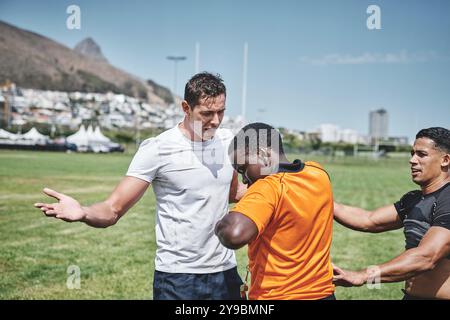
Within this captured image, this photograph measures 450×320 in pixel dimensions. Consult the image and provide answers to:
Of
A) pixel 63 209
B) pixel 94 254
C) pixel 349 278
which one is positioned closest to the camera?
pixel 349 278

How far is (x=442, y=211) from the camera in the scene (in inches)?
135

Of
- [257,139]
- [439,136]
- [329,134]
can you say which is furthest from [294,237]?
[329,134]

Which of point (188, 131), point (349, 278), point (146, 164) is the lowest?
point (349, 278)

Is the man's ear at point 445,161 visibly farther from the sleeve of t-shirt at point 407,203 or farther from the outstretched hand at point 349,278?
the outstretched hand at point 349,278

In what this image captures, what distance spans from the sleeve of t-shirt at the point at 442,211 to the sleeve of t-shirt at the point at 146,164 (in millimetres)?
2012

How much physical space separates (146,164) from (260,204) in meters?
1.24

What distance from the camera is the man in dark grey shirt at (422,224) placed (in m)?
3.25

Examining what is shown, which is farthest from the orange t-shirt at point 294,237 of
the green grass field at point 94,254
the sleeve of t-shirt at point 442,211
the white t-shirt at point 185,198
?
the green grass field at point 94,254

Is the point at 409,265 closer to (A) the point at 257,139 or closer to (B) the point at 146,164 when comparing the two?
(A) the point at 257,139

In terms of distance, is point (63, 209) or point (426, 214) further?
point (426, 214)

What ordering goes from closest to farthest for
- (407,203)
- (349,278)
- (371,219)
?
(349,278), (407,203), (371,219)

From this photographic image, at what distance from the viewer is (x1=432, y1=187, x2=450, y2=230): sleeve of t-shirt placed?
3.37m

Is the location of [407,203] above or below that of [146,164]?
below
